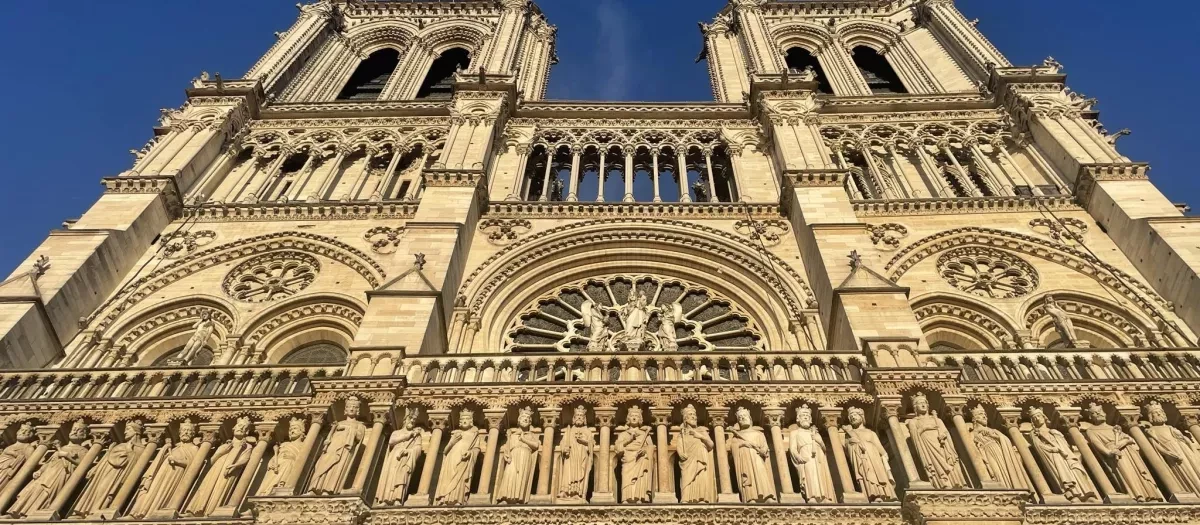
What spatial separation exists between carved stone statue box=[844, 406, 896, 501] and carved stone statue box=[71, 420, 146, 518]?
23.7 ft

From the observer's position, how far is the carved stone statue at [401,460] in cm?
805

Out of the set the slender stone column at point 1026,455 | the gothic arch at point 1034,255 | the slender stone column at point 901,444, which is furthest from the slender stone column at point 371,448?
the gothic arch at point 1034,255

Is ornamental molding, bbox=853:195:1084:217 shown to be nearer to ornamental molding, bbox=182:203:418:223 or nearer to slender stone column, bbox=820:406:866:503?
slender stone column, bbox=820:406:866:503

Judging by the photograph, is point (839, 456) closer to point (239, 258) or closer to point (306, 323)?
point (306, 323)

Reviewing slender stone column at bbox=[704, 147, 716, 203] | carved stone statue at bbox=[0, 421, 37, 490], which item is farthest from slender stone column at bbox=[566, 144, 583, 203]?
carved stone statue at bbox=[0, 421, 37, 490]

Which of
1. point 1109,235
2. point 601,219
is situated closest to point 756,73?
→ point 601,219

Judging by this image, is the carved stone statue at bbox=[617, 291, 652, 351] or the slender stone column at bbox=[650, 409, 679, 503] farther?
the carved stone statue at bbox=[617, 291, 652, 351]

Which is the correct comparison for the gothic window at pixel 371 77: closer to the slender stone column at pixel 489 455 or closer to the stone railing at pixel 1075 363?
the slender stone column at pixel 489 455

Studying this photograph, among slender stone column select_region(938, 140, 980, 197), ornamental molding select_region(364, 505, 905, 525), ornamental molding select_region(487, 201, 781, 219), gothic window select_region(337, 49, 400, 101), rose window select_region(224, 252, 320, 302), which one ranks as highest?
gothic window select_region(337, 49, 400, 101)

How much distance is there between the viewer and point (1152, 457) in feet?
27.9

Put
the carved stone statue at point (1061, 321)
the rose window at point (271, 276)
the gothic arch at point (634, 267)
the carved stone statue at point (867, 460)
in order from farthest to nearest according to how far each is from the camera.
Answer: the rose window at point (271, 276) < the gothic arch at point (634, 267) < the carved stone statue at point (1061, 321) < the carved stone statue at point (867, 460)

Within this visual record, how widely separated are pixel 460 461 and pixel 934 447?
182 inches

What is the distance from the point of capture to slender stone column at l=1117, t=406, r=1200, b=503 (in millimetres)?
7925

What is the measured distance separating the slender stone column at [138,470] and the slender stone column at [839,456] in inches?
269
